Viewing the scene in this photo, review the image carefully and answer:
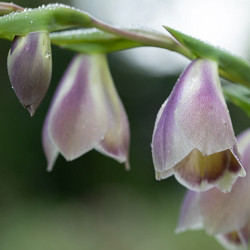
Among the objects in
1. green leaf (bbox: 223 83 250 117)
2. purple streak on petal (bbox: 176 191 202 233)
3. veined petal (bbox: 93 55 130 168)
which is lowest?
purple streak on petal (bbox: 176 191 202 233)

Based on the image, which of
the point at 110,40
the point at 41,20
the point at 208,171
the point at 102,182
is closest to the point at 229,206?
the point at 208,171

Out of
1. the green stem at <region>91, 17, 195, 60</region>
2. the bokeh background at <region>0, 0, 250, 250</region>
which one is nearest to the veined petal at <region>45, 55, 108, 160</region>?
the green stem at <region>91, 17, 195, 60</region>

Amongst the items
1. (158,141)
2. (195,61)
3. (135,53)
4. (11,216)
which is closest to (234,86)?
(195,61)

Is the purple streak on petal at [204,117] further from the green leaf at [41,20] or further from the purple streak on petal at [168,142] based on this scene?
the green leaf at [41,20]

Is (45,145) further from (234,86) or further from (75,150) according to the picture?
(234,86)

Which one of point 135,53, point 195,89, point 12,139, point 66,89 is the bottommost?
point 12,139

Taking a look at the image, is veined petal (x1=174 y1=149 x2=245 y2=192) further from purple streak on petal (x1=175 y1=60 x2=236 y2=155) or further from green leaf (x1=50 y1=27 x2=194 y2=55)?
green leaf (x1=50 y1=27 x2=194 y2=55)
